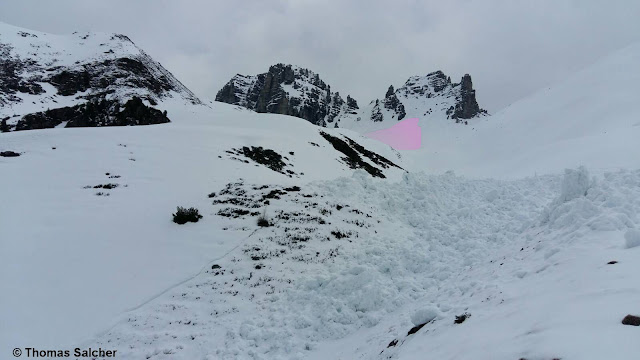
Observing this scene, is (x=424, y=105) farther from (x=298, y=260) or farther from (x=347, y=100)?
(x=298, y=260)

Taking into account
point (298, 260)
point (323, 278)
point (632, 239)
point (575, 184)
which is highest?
point (575, 184)

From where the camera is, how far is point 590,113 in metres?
46.9

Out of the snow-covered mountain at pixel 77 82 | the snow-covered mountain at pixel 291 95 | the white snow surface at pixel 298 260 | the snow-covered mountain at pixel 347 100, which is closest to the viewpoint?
the white snow surface at pixel 298 260

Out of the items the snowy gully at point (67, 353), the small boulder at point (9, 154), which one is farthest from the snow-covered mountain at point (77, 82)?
the snowy gully at point (67, 353)

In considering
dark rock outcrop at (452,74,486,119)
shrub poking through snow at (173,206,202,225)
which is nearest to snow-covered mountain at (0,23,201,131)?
shrub poking through snow at (173,206,202,225)

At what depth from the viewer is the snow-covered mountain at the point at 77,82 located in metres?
53.3

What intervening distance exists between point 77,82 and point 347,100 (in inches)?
4767

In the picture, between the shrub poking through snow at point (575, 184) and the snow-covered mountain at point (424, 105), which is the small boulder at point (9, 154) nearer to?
the shrub poking through snow at point (575, 184)

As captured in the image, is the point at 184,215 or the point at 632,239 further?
the point at 184,215

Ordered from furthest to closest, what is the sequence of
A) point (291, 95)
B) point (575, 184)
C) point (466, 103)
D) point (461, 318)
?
point (291, 95), point (466, 103), point (575, 184), point (461, 318)

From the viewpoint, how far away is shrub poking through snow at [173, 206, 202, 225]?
14.1 metres

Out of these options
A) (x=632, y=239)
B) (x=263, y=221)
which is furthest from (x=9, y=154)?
(x=632, y=239)

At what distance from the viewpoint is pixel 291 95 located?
5694 inches

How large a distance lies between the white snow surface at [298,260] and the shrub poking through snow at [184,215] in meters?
0.40
